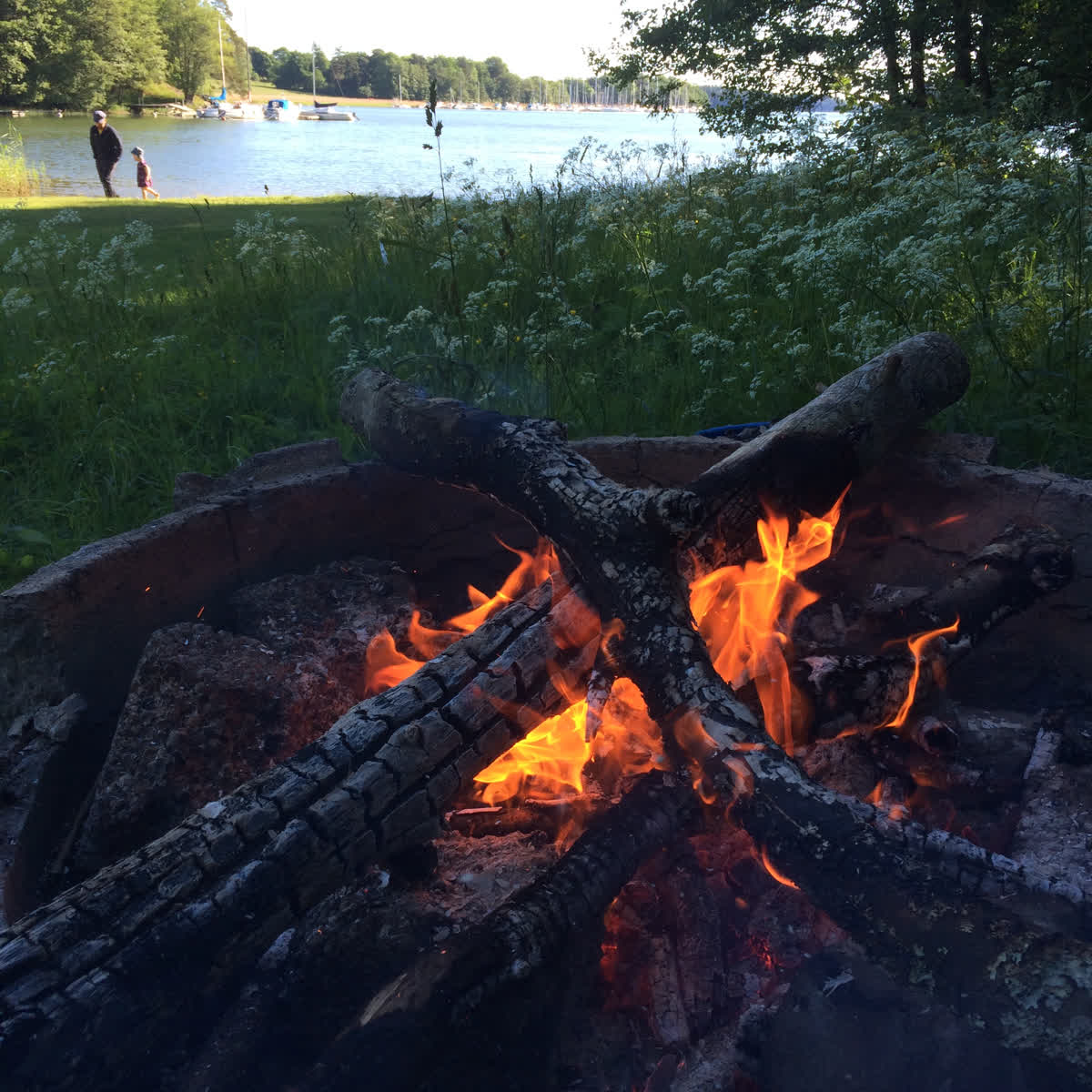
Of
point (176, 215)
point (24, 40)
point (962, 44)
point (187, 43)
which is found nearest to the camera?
point (962, 44)

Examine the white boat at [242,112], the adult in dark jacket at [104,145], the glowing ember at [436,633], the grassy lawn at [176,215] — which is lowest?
the glowing ember at [436,633]

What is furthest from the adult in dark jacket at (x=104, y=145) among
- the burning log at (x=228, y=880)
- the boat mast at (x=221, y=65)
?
the boat mast at (x=221, y=65)

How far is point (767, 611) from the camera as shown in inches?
94.9

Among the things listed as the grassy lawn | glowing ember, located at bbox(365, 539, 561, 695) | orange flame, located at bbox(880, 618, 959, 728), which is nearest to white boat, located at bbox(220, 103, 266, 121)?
the grassy lawn

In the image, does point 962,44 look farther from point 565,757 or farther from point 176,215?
point 176,215

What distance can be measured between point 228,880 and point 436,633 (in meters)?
1.20

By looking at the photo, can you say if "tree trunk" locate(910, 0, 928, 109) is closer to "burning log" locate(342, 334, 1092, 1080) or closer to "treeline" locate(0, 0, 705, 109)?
"burning log" locate(342, 334, 1092, 1080)

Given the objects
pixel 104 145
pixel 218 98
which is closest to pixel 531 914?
pixel 104 145

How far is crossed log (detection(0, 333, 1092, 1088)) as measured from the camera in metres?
1.38

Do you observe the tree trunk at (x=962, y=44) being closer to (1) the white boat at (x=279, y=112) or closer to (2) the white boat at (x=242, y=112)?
(2) the white boat at (x=242, y=112)

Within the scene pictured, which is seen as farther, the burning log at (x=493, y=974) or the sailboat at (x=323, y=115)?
the sailboat at (x=323, y=115)

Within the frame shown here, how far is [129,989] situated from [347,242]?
6375 millimetres

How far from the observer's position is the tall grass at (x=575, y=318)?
11.7 ft

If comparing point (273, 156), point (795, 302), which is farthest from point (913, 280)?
point (273, 156)
